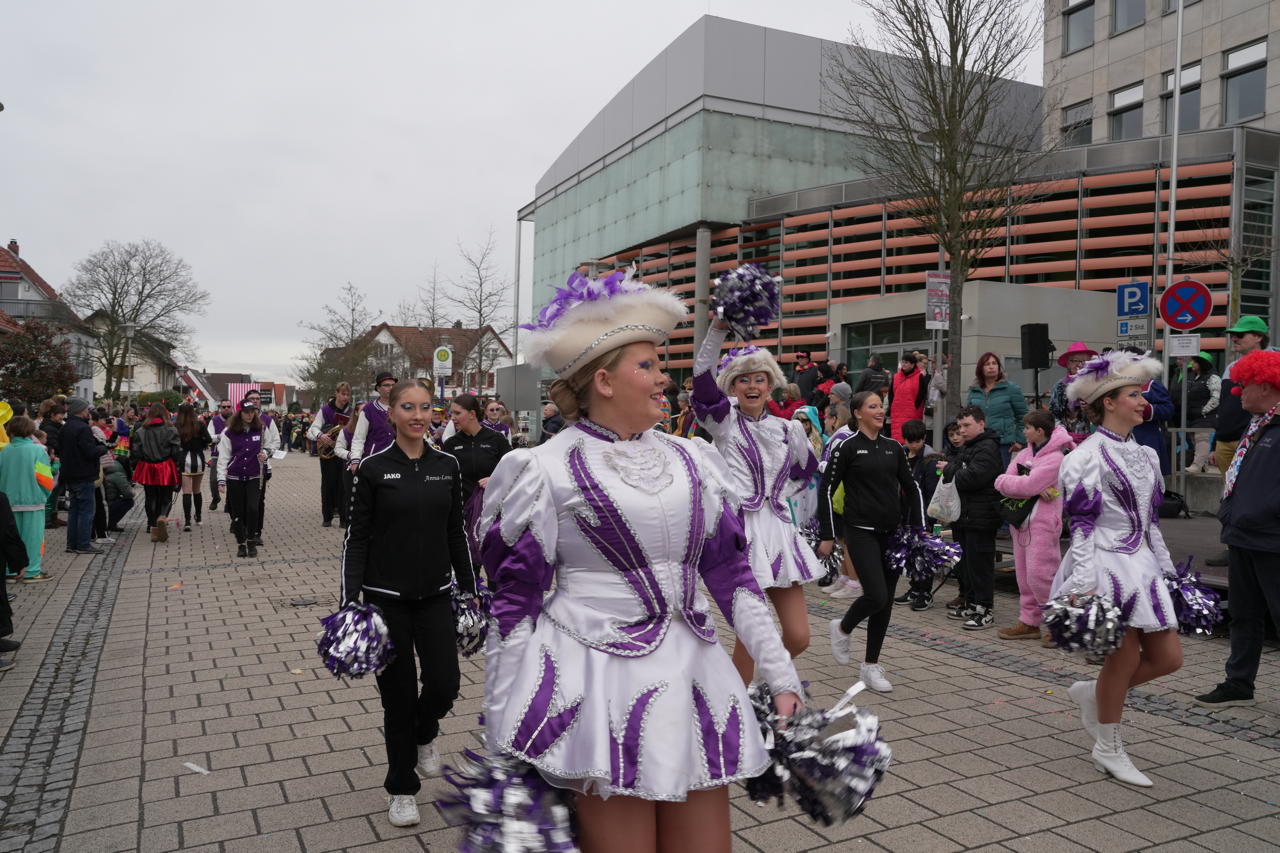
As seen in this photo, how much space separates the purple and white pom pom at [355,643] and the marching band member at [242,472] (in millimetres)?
9132

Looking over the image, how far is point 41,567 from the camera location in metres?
11.1

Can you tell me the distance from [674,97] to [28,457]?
24.9 m

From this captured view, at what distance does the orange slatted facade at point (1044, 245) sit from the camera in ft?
69.1

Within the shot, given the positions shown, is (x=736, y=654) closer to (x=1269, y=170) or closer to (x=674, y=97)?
(x=1269, y=170)

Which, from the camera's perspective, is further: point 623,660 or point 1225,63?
point 1225,63

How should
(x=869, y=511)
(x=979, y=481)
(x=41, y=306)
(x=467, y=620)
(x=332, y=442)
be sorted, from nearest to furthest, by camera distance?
(x=467, y=620) → (x=869, y=511) → (x=979, y=481) → (x=332, y=442) → (x=41, y=306)

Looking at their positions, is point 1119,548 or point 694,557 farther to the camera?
point 1119,548

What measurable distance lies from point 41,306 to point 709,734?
6641cm

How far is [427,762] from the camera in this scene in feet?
15.4

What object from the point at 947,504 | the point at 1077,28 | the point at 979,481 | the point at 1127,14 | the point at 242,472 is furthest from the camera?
the point at 1077,28

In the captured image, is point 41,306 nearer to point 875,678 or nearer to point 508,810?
point 875,678

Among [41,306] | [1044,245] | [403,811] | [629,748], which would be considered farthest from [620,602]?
[41,306]

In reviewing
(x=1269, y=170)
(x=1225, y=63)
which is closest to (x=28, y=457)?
(x=1269, y=170)

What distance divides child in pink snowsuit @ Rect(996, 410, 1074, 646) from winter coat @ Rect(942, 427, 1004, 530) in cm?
25
